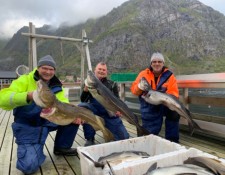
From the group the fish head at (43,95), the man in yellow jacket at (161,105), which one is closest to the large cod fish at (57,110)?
the fish head at (43,95)

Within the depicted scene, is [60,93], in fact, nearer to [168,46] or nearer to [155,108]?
[155,108]

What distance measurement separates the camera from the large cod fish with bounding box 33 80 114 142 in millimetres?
2910

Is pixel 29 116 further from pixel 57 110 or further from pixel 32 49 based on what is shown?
pixel 32 49

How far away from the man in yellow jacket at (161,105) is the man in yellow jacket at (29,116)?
154 cm

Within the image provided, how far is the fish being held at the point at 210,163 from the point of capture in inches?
86.7

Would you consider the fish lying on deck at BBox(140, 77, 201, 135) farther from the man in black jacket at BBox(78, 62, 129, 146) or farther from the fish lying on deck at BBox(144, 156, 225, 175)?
the fish lying on deck at BBox(144, 156, 225, 175)

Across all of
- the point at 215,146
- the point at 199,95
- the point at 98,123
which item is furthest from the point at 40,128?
the point at 199,95

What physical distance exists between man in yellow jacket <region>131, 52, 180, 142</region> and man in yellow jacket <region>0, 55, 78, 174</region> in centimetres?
154

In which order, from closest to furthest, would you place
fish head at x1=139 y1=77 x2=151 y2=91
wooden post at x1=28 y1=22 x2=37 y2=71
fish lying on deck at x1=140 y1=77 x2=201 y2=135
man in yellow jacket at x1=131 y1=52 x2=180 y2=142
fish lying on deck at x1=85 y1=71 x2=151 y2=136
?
1. fish lying on deck at x1=85 y1=71 x2=151 y2=136
2. fish lying on deck at x1=140 y1=77 x2=201 y2=135
3. fish head at x1=139 y1=77 x2=151 y2=91
4. man in yellow jacket at x1=131 y1=52 x2=180 y2=142
5. wooden post at x1=28 y1=22 x2=37 y2=71

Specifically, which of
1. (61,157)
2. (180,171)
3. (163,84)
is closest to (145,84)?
(163,84)

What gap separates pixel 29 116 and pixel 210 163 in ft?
7.53

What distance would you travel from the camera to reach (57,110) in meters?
3.08

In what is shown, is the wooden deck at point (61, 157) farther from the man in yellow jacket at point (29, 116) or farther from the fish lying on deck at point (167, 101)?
the fish lying on deck at point (167, 101)

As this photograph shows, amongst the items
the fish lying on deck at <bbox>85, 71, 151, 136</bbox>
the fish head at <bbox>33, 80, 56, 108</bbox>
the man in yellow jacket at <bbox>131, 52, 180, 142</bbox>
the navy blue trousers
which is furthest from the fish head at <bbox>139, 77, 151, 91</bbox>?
the fish head at <bbox>33, 80, 56, 108</bbox>
